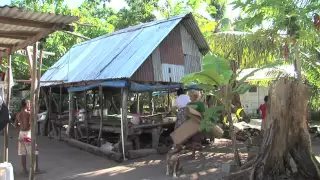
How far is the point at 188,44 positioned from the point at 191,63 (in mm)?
703

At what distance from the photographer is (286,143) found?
7.06 m

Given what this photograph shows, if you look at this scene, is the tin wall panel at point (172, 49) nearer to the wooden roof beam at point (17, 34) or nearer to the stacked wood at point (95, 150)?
the stacked wood at point (95, 150)

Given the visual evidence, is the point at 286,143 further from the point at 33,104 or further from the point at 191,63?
the point at 191,63

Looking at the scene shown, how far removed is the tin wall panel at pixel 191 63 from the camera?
12.8 meters

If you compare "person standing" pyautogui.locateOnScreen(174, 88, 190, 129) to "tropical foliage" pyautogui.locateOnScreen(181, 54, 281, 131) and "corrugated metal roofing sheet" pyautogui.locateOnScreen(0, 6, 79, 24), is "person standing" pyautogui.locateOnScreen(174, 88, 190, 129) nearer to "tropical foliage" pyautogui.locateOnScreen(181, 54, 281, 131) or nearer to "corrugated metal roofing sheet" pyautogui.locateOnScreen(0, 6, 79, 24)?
"tropical foliage" pyautogui.locateOnScreen(181, 54, 281, 131)

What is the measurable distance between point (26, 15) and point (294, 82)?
5001mm

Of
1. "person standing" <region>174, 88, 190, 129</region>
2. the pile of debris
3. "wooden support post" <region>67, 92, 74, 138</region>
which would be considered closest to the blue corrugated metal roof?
"wooden support post" <region>67, 92, 74, 138</region>

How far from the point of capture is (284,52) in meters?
11.5

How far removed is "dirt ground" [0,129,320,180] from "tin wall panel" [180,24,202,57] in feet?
11.6

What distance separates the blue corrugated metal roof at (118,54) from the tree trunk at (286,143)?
4.44 metres

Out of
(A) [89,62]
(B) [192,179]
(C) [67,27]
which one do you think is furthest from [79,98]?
(C) [67,27]

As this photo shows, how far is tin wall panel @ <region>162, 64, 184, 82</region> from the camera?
11753 millimetres

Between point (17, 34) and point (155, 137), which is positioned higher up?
point (17, 34)

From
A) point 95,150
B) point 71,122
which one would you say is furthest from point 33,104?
point 71,122
